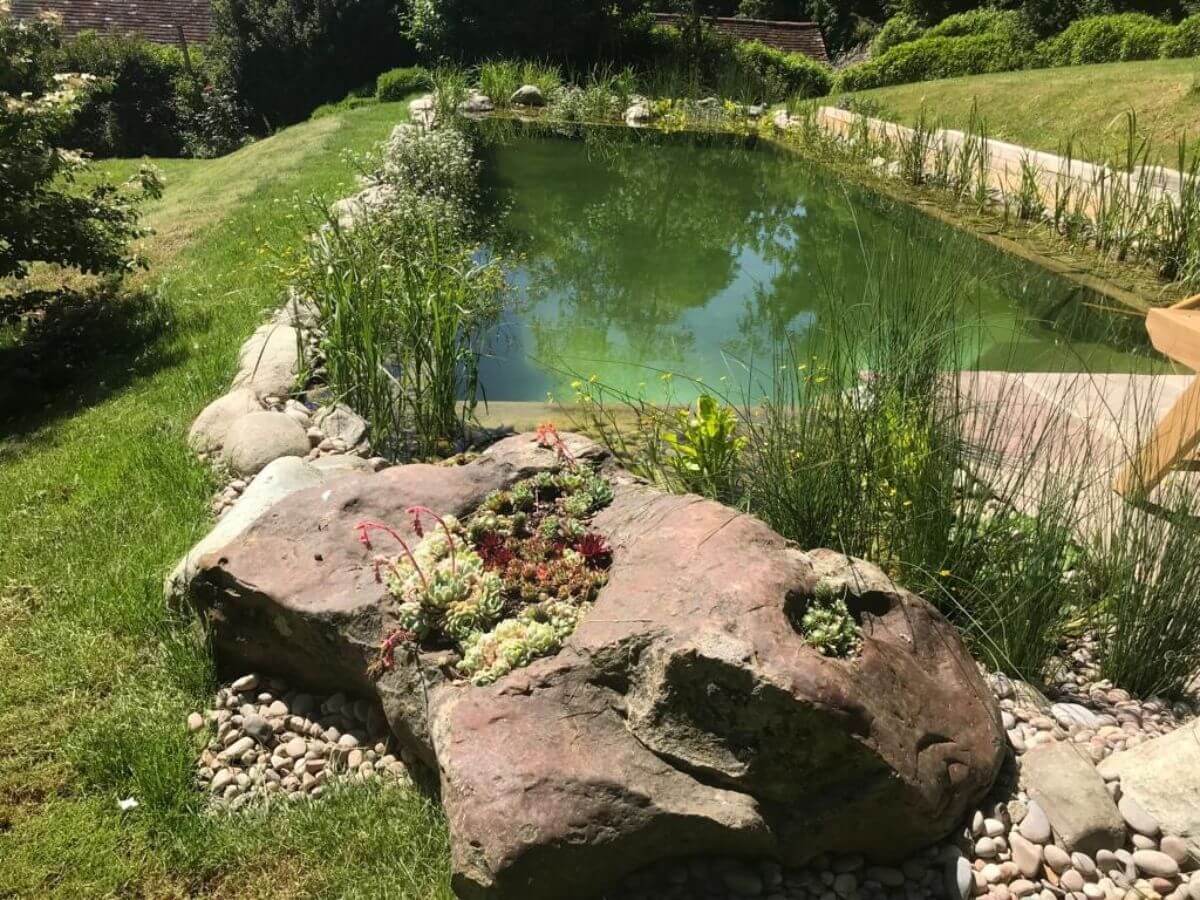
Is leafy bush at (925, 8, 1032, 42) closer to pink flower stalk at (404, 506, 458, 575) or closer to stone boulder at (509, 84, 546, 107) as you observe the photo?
stone boulder at (509, 84, 546, 107)

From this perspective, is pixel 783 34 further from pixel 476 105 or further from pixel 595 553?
pixel 595 553

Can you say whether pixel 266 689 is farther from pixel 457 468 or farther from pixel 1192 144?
pixel 1192 144

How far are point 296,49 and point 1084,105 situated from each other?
14850mm

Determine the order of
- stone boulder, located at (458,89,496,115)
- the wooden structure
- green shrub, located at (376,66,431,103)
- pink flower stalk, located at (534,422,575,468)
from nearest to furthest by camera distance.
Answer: pink flower stalk, located at (534,422,575,468) < the wooden structure < stone boulder, located at (458,89,496,115) < green shrub, located at (376,66,431,103)

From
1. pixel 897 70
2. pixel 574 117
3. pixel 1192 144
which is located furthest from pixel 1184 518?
pixel 897 70

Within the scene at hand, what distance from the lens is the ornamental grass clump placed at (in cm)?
210

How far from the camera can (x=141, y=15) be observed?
23.2 m

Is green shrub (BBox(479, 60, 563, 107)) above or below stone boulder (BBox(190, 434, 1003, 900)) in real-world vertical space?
above

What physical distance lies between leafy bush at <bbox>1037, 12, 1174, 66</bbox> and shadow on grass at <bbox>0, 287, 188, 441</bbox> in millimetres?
14862

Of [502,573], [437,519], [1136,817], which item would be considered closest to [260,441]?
[437,519]

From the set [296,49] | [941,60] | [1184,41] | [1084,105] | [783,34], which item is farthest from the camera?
[783,34]

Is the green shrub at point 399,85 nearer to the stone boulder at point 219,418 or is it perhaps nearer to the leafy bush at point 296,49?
the leafy bush at point 296,49

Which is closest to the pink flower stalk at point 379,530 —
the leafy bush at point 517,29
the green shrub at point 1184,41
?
the green shrub at point 1184,41

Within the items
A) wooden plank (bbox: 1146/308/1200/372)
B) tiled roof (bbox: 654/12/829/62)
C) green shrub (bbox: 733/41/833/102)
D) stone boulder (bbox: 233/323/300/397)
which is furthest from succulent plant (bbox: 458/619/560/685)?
tiled roof (bbox: 654/12/829/62)
